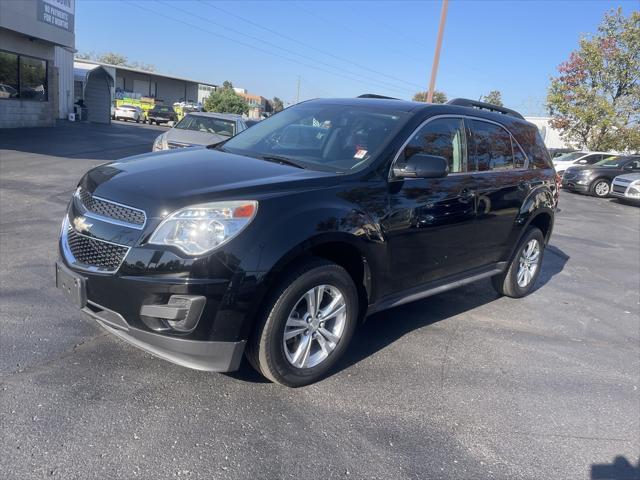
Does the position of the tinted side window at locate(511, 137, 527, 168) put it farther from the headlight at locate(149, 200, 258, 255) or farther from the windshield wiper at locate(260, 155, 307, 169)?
the headlight at locate(149, 200, 258, 255)

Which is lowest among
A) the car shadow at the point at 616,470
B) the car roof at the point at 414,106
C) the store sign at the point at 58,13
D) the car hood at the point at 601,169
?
the car shadow at the point at 616,470

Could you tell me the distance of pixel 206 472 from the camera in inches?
105

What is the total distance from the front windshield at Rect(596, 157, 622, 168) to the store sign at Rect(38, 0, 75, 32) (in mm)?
22123

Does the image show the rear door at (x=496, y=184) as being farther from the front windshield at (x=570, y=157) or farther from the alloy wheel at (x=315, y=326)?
the front windshield at (x=570, y=157)

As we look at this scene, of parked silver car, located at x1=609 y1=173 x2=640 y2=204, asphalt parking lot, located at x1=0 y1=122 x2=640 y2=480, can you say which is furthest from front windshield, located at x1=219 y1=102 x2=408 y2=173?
parked silver car, located at x1=609 y1=173 x2=640 y2=204

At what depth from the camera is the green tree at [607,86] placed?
26.4 meters

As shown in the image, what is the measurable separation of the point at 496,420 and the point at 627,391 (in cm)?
139

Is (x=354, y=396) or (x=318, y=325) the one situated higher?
(x=318, y=325)

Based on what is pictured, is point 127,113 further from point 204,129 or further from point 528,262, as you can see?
point 528,262

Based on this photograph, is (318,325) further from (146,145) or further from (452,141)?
(146,145)

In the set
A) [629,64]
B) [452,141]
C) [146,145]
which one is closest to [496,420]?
[452,141]

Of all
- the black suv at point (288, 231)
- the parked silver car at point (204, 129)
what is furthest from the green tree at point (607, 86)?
the black suv at point (288, 231)

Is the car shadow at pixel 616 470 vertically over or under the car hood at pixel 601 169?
under

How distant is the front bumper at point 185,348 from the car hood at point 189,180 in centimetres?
67
